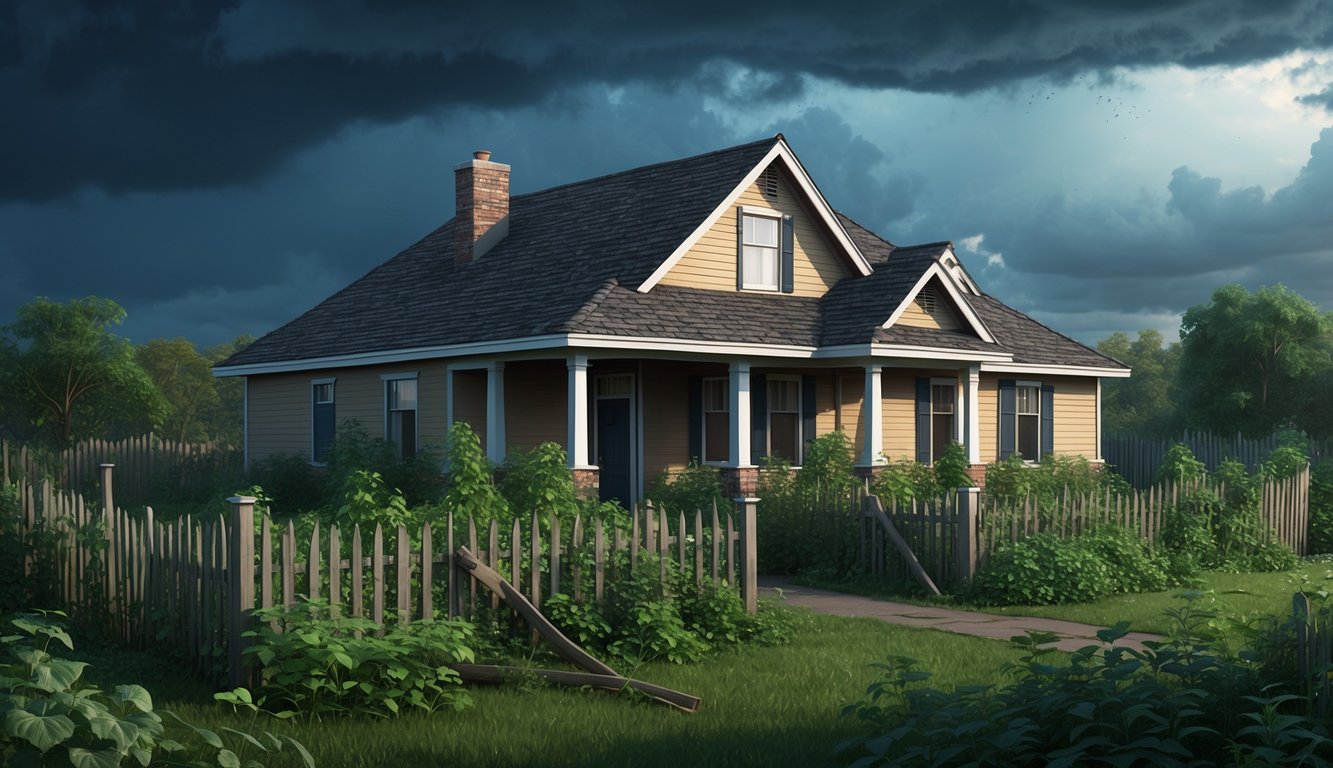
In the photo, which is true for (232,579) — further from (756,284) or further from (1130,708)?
(756,284)

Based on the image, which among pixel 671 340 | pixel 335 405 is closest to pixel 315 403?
pixel 335 405

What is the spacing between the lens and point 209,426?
3455 inches

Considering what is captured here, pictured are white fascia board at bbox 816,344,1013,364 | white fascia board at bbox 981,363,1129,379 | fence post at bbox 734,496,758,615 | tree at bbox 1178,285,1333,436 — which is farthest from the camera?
tree at bbox 1178,285,1333,436

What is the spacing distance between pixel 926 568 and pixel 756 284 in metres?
11.0

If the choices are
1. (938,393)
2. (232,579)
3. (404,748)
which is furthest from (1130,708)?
(938,393)

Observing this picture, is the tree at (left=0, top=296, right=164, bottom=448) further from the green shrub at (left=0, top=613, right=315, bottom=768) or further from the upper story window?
the green shrub at (left=0, top=613, right=315, bottom=768)

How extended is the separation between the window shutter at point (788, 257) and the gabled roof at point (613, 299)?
11.9 inches

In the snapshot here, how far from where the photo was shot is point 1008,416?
31.5m

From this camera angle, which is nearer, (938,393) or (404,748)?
(404,748)

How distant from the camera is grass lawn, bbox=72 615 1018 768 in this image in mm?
8250

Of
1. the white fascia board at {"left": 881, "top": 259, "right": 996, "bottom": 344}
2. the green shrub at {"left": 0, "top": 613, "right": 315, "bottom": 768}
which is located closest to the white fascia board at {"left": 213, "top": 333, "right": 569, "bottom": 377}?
the white fascia board at {"left": 881, "top": 259, "right": 996, "bottom": 344}

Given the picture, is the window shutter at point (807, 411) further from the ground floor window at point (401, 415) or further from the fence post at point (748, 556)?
the fence post at point (748, 556)

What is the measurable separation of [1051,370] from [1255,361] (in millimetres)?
30237

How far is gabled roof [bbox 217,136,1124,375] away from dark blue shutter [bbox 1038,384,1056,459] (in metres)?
0.86
